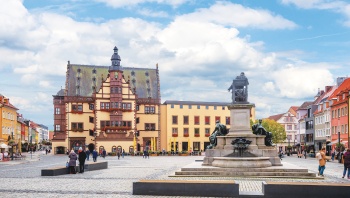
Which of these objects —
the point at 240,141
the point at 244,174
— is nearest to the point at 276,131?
the point at 240,141

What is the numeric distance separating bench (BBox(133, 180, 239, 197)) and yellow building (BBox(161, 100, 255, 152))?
290 feet

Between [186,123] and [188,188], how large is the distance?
9134 centimetres

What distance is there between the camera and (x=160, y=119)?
109375 mm

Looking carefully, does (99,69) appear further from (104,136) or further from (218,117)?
(218,117)

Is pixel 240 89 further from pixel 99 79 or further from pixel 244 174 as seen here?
pixel 99 79

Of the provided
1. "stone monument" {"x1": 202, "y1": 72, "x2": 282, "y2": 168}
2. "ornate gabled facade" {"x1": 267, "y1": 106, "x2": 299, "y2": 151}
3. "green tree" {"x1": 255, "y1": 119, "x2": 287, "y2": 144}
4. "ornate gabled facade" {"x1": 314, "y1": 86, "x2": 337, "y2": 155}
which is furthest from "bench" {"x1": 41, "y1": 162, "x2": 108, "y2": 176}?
"ornate gabled facade" {"x1": 267, "y1": 106, "x2": 299, "y2": 151}

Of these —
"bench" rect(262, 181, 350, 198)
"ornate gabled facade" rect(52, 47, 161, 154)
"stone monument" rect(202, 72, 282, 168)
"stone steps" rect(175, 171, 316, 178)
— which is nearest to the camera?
"bench" rect(262, 181, 350, 198)

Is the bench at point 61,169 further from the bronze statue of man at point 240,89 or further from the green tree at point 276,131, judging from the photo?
the green tree at point 276,131

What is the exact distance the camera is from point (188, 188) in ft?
62.6

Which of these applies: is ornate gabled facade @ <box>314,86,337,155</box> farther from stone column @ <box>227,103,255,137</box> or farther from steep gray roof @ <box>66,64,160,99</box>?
stone column @ <box>227,103,255,137</box>

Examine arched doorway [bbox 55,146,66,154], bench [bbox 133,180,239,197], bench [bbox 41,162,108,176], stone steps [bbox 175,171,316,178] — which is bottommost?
arched doorway [bbox 55,146,66,154]

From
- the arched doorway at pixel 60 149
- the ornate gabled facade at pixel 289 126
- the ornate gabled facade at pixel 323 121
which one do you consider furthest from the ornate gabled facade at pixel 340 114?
the arched doorway at pixel 60 149

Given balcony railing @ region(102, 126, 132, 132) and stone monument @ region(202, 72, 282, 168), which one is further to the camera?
balcony railing @ region(102, 126, 132, 132)

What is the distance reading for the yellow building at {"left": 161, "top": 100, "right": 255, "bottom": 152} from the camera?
109 metres
